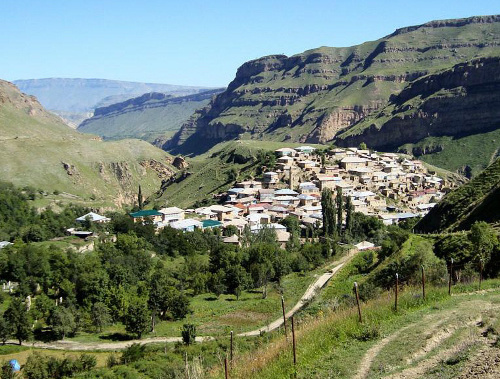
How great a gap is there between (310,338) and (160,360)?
17.3 metres

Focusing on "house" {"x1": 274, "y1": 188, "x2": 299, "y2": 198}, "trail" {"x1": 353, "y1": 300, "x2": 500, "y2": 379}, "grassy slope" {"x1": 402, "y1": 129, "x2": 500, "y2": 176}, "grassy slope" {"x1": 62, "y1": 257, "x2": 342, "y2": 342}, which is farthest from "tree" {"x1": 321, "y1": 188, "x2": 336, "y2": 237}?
"grassy slope" {"x1": 402, "y1": 129, "x2": 500, "y2": 176}

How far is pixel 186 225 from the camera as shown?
70.3 m

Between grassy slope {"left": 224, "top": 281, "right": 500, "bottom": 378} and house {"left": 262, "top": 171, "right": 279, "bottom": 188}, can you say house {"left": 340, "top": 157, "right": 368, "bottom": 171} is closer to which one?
house {"left": 262, "top": 171, "right": 279, "bottom": 188}

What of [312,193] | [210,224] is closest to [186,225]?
[210,224]

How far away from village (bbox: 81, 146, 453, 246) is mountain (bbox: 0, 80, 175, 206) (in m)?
42.8

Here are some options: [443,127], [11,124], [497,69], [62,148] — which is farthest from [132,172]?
[497,69]

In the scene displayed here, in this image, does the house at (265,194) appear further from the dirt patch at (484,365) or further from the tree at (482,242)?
the dirt patch at (484,365)

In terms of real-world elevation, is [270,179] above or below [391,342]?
above

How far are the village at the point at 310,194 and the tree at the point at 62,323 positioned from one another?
1099 inches

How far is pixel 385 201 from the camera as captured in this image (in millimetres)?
86000

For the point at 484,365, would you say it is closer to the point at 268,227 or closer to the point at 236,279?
the point at 236,279

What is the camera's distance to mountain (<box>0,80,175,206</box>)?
392 feet

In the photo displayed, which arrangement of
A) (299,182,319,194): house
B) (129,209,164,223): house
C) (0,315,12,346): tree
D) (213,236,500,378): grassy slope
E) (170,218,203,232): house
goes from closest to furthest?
(213,236,500,378): grassy slope, (0,315,12,346): tree, (170,218,203,232): house, (129,209,164,223): house, (299,182,319,194): house

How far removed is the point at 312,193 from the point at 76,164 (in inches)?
2975
